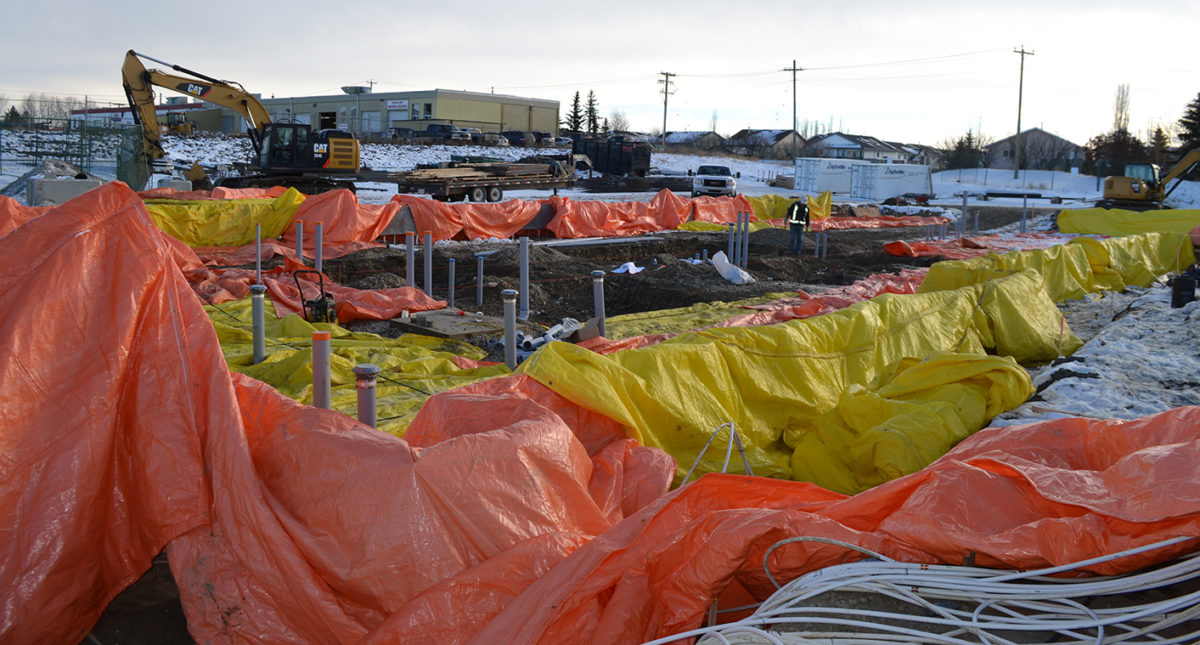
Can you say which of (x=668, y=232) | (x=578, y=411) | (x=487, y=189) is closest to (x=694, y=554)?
(x=578, y=411)

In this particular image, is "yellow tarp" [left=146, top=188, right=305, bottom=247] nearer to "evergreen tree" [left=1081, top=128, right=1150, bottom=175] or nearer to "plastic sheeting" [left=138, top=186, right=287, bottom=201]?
"plastic sheeting" [left=138, top=186, right=287, bottom=201]

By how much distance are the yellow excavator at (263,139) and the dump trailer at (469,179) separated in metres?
1.66

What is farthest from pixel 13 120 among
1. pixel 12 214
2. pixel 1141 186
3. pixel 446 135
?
pixel 1141 186

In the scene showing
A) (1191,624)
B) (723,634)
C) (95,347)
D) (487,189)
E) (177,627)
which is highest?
(487,189)

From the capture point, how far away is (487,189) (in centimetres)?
2834

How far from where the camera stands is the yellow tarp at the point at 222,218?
1546cm

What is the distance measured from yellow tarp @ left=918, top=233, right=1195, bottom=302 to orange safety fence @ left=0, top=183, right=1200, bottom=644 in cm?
649

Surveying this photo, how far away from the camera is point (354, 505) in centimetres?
358

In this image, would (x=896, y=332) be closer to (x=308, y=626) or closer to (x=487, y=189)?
(x=308, y=626)

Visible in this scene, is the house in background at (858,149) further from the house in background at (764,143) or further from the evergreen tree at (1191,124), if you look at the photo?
the evergreen tree at (1191,124)

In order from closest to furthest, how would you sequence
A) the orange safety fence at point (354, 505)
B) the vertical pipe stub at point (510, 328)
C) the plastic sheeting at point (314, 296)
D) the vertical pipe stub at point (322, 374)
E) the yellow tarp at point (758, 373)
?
the orange safety fence at point (354, 505) → the vertical pipe stub at point (322, 374) → the yellow tarp at point (758, 373) → the vertical pipe stub at point (510, 328) → the plastic sheeting at point (314, 296)

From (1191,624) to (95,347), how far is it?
436 cm

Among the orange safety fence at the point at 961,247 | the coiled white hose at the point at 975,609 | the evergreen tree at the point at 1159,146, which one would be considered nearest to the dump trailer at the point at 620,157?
the orange safety fence at the point at 961,247

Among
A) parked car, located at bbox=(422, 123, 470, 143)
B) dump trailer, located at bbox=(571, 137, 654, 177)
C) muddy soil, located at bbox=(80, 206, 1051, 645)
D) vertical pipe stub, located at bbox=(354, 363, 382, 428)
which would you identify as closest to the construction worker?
muddy soil, located at bbox=(80, 206, 1051, 645)
